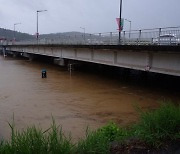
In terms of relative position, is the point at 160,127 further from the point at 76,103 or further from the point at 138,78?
the point at 138,78

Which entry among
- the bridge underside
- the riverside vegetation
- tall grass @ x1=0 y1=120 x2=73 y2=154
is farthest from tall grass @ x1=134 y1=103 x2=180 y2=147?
the bridge underside

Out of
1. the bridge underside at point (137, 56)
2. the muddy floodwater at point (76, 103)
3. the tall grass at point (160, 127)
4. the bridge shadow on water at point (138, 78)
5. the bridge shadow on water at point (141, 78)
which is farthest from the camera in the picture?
the bridge shadow on water at point (141, 78)

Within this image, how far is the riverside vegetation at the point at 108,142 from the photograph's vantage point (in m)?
4.04

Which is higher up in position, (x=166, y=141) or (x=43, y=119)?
(x=166, y=141)

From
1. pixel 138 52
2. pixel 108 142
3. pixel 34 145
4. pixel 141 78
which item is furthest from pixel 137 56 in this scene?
pixel 34 145

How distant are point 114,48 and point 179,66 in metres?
7.79

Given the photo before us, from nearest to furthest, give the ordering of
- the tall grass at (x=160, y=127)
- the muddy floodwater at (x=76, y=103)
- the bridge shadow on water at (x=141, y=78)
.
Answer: the tall grass at (x=160, y=127) → the muddy floodwater at (x=76, y=103) → the bridge shadow on water at (x=141, y=78)

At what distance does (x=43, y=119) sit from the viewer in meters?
13.6

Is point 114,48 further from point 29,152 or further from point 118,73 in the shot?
point 29,152

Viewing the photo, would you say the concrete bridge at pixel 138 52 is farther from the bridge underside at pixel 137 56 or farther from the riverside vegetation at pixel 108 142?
the riverside vegetation at pixel 108 142

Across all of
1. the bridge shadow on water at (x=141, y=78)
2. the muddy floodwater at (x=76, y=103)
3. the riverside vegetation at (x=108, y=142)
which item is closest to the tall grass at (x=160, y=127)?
the riverside vegetation at (x=108, y=142)

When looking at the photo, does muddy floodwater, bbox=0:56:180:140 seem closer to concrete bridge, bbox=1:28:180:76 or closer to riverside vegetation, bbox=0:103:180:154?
concrete bridge, bbox=1:28:180:76

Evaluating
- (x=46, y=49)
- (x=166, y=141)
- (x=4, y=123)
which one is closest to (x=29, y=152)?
(x=166, y=141)

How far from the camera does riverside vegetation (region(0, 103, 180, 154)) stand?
4.04 meters
